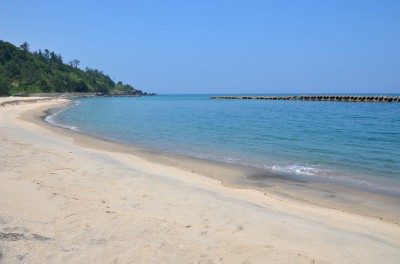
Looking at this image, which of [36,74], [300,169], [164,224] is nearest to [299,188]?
[300,169]

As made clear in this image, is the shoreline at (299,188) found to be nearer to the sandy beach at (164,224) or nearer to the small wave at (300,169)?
the sandy beach at (164,224)

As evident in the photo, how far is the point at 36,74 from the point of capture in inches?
4611

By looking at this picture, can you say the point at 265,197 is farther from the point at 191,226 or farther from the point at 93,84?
the point at 93,84

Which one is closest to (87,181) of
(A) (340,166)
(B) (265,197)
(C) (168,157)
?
(B) (265,197)

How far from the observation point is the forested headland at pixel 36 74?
4131 inches

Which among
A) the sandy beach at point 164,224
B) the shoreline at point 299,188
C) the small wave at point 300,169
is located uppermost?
the sandy beach at point 164,224

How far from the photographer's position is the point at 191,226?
5508 millimetres

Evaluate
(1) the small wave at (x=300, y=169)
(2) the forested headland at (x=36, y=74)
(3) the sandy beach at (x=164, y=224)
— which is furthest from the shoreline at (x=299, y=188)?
(2) the forested headland at (x=36, y=74)

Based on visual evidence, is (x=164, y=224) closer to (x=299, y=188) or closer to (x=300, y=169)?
(x=299, y=188)

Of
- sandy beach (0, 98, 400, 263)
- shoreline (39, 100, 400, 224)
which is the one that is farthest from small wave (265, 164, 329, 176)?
sandy beach (0, 98, 400, 263)

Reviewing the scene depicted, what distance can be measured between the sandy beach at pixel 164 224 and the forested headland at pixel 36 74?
296ft

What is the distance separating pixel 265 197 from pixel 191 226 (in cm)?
342

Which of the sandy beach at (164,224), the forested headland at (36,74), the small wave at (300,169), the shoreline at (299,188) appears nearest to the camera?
the sandy beach at (164,224)

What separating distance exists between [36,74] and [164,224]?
12815cm
